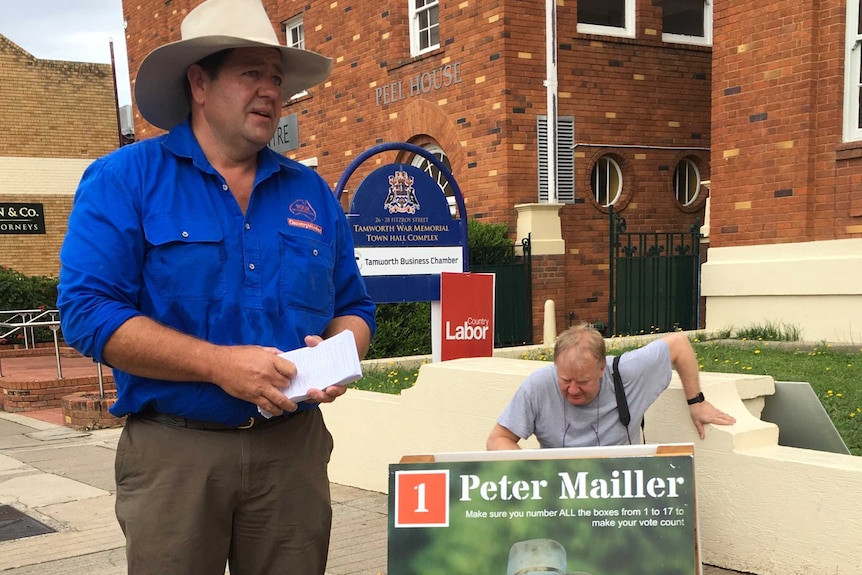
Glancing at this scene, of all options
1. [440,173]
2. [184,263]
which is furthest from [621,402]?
[440,173]

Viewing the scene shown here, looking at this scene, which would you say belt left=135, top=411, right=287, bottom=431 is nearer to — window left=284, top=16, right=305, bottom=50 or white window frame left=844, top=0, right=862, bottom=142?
white window frame left=844, top=0, right=862, bottom=142

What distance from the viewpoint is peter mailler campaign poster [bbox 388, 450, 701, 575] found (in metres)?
2.64

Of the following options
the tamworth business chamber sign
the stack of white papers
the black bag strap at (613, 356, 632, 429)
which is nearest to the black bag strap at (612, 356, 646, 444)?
the black bag strap at (613, 356, 632, 429)

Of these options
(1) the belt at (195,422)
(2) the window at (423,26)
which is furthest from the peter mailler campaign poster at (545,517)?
(2) the window at (423,26)

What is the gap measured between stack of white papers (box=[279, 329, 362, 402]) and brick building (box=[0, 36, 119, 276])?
77.5 feet

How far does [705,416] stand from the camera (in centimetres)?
399

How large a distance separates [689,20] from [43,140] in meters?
18.6

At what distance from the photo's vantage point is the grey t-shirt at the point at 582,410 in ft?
11.9

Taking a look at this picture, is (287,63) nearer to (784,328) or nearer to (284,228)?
(284,228)

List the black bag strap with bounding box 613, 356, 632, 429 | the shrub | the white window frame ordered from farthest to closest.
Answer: the shrub → the white window frame → the black bag strap with bounding box 613, 356, 632, 429

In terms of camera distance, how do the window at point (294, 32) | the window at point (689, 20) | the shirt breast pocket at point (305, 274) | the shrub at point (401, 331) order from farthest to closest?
the window at point (294, 32) → the window at point (689, 20) → the shrub at point (401, 331) → the shirt breast pocket at point (305, 274)

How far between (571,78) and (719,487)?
8.36 meters

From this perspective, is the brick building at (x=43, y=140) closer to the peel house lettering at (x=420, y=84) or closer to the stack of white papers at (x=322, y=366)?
the peel house lettering at (x=420, y=84)

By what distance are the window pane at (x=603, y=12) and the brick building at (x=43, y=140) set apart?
16.8 m
